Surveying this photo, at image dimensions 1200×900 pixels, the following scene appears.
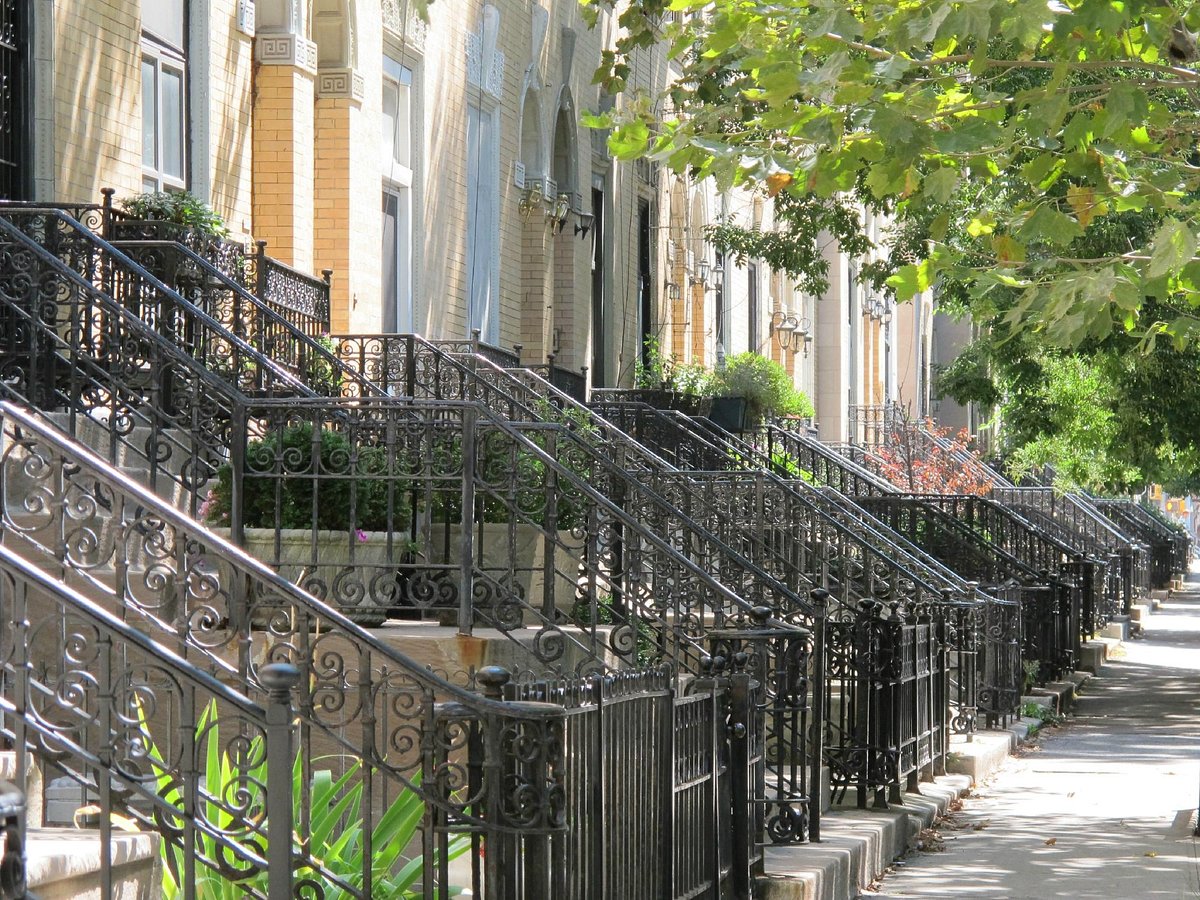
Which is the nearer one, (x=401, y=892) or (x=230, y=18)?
(x=401, y=892)

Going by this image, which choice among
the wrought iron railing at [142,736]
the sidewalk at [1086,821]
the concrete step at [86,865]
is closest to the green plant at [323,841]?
the concrete step at [86,865]

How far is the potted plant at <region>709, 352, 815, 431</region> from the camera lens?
2369cm

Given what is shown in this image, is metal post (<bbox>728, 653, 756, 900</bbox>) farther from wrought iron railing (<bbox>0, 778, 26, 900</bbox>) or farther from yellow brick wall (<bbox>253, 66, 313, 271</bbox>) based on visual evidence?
yellow brick wall (<bbox>253, 66, 313, 271</bbox>)

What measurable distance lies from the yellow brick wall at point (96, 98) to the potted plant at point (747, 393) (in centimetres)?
1116

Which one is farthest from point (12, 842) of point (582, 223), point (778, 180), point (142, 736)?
point (582, 223)

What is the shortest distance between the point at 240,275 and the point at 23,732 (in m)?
7.88

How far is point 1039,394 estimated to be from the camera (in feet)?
92.8

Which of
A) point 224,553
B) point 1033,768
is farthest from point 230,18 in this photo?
point 224,553

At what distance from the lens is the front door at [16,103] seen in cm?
1221

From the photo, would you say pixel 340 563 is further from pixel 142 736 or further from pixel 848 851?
pixel 142 736

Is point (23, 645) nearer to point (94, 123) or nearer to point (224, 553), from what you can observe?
point (224, 553)

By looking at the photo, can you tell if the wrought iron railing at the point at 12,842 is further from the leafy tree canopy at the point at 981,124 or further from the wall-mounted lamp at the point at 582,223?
the wall-mounted lamp at the point at 582,223

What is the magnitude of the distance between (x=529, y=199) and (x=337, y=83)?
18.0 feet

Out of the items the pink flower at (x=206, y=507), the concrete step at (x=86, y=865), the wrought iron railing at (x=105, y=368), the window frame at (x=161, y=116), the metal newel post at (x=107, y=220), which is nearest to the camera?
the concrete step at (x=86, y=865)
